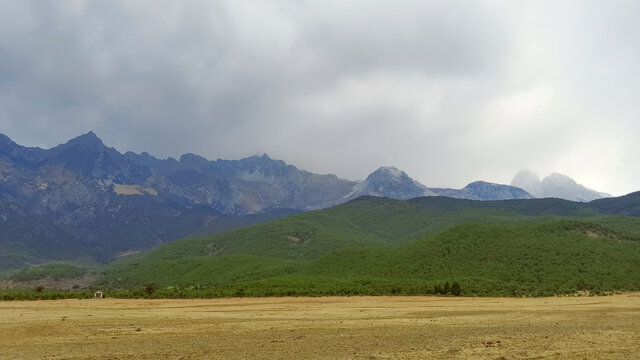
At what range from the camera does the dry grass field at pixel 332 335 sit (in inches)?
1262

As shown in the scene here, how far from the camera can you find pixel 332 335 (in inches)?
1612

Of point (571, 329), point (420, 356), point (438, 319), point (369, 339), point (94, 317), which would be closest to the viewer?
point (420, 356)

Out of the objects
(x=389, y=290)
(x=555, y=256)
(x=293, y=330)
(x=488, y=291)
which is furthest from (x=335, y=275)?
(x=293, y=330)

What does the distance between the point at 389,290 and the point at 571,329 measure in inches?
2319

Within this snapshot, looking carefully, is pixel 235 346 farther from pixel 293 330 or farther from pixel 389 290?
pixel 389 290

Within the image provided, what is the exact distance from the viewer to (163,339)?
4000 cm

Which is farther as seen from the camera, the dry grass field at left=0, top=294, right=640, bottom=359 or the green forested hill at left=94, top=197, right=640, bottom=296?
the green forested hill at left=94, top=197, right=640, bottom=296

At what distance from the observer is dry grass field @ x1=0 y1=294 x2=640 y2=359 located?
32.1 metres

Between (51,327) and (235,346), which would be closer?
(235,346)

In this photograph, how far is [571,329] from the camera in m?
42.5

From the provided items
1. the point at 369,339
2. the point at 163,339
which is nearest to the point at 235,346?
the point at 163,339

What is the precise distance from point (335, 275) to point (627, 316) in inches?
3443

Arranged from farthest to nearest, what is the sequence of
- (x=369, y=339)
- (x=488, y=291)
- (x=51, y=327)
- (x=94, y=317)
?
1. (x=488, y=291)
2. (x=94, y=317)
3. (x=51, y=327)
4. (x=369, y=339)

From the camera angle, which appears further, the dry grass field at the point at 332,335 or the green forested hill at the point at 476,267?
the green forested hill at the point at 476,267
